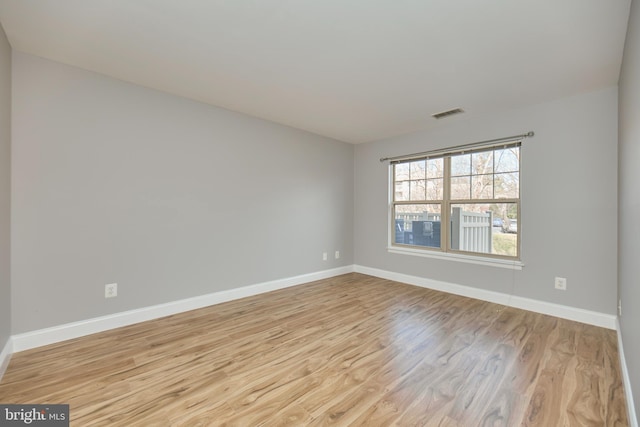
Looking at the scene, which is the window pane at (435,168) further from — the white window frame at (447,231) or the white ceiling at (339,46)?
the white ceiling at (339,46)

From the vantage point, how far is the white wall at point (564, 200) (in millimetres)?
2693

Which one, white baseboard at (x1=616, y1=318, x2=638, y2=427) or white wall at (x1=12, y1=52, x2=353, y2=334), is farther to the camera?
white wall at (x1=12, y1=52, x2=353, y2=334)

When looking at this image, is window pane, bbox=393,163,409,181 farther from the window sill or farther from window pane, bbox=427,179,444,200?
the window sill

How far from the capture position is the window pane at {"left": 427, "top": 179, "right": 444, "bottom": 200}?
4.00 m

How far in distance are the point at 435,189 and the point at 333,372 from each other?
3.04 metres

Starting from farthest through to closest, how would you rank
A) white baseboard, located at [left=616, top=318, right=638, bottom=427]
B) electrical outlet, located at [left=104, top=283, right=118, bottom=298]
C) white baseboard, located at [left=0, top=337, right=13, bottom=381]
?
electrical outlet, located at [left=104, top=283, right=118, bottom=298] → white baseboard, located at [left=0, top=337, right=13, bottom=381] → white baseboard, located at [left=616, top=318, right=638, bottom=427]

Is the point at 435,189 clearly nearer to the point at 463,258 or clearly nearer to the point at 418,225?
the point at 418,225

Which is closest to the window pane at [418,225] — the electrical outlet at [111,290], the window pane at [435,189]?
the window pane at [435,189]

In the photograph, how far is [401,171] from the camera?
4.47 meters

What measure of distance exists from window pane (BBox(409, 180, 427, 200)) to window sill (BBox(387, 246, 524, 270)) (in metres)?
0.81

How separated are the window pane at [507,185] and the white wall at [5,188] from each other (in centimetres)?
470

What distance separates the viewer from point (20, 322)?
7.15ft

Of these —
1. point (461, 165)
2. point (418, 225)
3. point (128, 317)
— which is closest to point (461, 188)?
point (461, 165)

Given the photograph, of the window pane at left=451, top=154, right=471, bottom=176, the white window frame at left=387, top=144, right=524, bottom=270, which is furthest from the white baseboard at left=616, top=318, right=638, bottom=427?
the window pane at left=451, top=154, right=471, bottom=176
